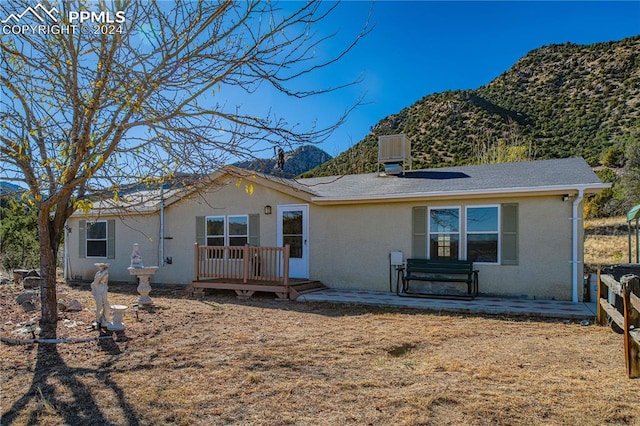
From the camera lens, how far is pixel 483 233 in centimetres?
904

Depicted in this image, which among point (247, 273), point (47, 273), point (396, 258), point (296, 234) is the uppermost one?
point (296, 234)

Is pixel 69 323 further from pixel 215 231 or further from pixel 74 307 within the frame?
pixel 215 231

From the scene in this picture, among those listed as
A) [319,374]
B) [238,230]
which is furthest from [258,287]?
[319,374]

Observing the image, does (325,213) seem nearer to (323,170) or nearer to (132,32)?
(132,32)

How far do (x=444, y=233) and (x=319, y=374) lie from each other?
6.11 metres

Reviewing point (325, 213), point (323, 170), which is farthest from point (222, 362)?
point (323, 170)

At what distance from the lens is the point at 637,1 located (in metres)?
13.9

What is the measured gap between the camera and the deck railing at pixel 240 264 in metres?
9.95

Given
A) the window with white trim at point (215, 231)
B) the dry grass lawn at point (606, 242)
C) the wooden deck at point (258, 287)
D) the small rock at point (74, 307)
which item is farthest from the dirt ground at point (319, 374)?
the dry grass lawn at point (606, 242)

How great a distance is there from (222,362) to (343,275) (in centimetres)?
618

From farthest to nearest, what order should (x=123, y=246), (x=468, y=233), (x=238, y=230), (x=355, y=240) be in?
1. (x=123, y=246)
2. (x=238, y=230)
3. (x=355, y=240)
4. (x=468, y=233)

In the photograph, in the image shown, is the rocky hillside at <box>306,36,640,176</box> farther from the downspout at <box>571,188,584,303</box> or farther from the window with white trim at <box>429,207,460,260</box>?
the downspout at <box>571,188,584,303</box>

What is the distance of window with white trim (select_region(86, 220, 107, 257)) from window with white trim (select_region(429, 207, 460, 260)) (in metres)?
10.5

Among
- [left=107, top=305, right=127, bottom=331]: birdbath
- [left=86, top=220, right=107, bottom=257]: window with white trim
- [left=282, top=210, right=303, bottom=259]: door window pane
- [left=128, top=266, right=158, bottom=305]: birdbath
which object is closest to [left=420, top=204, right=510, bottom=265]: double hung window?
[left=282, top=210, right=303, bottom=259]: door window pane
